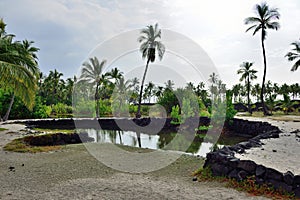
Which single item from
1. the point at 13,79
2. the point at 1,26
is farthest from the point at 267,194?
the point at 1,26

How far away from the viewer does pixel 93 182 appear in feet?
22.7

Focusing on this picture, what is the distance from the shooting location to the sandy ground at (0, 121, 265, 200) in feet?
19.3

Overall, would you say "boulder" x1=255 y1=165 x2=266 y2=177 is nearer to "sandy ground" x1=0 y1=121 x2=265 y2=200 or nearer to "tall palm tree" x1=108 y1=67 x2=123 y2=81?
"sandy ground" x1=0 y1=121 x2=265 y2=200

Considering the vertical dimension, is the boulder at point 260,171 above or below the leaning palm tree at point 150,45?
below

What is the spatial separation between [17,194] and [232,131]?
22.7 metres

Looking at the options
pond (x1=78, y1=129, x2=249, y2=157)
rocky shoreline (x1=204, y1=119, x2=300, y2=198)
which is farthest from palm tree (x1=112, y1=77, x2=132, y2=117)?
rocky shoreline (x1=204, y1=119, x2=300, y2=198)

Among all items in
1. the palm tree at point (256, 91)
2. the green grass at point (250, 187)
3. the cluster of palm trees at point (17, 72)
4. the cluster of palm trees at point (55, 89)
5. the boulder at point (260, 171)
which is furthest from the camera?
the palm tree at point (256, 91)

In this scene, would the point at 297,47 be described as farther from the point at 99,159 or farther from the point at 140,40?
the point at 99,159

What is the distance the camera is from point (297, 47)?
35.5m

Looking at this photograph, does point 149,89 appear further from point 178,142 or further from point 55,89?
point 178,142

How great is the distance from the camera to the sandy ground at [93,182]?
588 cm

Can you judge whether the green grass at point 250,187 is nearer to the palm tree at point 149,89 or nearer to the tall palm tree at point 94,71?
the tall palm tree at point 94,71

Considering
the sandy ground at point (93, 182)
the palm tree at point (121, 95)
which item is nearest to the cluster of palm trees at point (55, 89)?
the palm tree at point (121, 95)

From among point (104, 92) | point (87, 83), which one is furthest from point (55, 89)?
point (87, 83)
